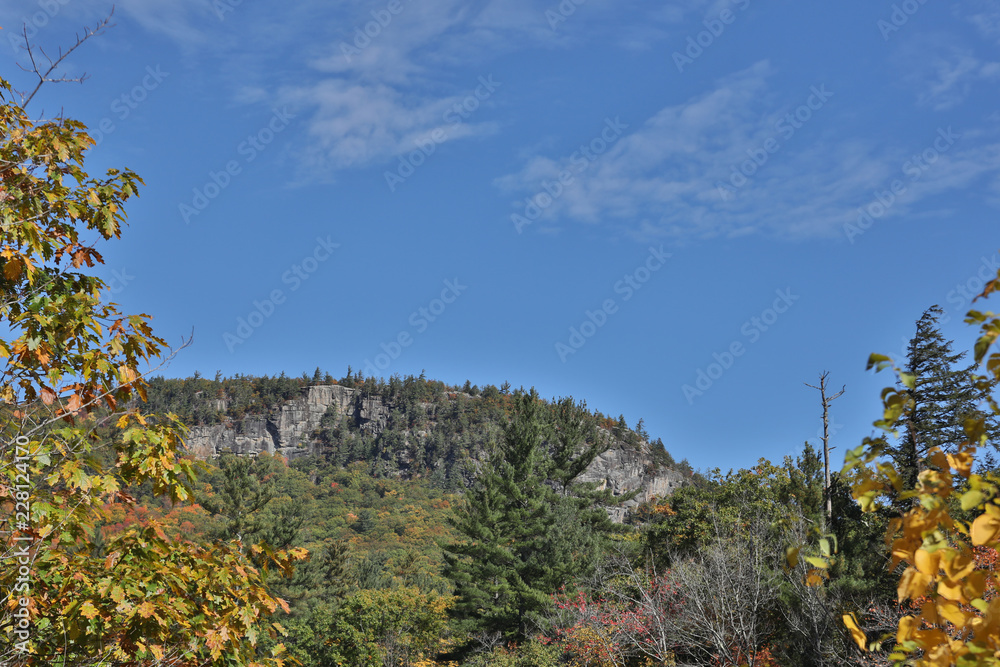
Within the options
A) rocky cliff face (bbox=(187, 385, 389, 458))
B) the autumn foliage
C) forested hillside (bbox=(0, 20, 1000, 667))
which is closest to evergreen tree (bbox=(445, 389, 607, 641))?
forested hillside (bbox=(0, 20, 1000, 667))

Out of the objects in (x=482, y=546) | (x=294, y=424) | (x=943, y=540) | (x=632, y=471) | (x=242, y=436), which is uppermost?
(x=294, y=424)

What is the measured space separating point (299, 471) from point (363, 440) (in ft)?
58.2

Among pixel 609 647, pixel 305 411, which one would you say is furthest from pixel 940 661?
pixel 305 411

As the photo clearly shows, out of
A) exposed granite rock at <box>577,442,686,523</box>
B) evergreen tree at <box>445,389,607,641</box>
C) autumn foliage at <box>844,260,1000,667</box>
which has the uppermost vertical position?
exposed granite rock at <box>577,442,686,523</box>

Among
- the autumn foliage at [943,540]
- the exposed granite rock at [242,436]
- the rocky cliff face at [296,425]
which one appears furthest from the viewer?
the rocky cliff face at [296,425]

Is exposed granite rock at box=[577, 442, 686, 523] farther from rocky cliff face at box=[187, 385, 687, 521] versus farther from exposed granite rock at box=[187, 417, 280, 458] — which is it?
exposed granite rock at box=[187, 417, 280, 458]

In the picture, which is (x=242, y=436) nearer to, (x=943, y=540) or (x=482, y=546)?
(x=482, y=546)

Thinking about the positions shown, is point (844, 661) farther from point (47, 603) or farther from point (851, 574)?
point (47, 603)

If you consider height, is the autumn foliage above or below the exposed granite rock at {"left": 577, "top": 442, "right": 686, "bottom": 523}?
below

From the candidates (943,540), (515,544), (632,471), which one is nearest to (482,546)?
(515,544)

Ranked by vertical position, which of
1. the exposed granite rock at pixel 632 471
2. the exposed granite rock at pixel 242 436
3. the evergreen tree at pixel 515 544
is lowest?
the evergreen tree at pixel 515 544

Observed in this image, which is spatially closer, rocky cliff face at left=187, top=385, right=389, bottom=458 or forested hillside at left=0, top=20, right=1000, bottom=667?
forested hillside at left=0, top=20, right=1000, bottom=667

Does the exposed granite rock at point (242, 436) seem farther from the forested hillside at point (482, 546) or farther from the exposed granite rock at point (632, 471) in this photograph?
the forested hillside at point (482, 546)

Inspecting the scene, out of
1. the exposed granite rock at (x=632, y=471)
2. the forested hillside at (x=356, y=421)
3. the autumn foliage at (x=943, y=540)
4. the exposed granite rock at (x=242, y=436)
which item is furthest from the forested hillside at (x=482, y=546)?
the exposed granite rock at (x=242, y=436)
